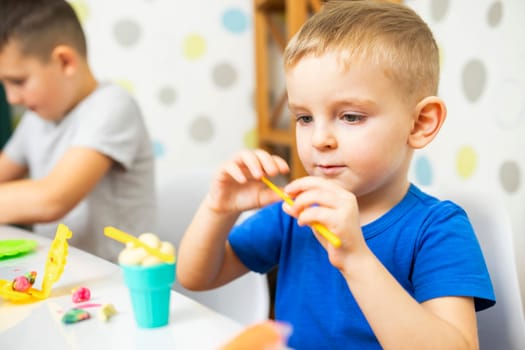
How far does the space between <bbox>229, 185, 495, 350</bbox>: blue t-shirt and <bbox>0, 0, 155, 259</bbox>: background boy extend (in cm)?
42

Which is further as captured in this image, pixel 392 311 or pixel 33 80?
pixel 33 80

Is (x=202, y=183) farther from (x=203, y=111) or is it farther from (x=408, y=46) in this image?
(x=203, y=111)

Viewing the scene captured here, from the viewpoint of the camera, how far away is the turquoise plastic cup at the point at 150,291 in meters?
0.47

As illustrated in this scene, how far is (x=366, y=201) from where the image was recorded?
69cm

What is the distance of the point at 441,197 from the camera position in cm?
76

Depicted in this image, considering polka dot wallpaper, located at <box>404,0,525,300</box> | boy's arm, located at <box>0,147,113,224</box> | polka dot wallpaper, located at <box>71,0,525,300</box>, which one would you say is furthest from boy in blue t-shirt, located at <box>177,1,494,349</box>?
polka dot wallpaper, located at <box>71,0,525,300</box>

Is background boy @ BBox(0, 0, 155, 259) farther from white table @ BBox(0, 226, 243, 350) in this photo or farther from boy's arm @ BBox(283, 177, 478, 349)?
boy's arm @ BBox(283, 177, 478, 349)

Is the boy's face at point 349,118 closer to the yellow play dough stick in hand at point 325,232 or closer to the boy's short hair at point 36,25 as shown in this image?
the yellow play dough stick in hand at point 325,232

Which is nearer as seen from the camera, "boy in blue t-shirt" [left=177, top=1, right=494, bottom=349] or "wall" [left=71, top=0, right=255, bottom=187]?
"boy in blue t-shirt" [left=177, top=1, right=494, bottom=349]

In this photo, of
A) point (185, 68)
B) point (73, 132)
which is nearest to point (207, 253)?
point (73, 132)

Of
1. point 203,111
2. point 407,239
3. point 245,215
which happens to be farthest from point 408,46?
point 203,111

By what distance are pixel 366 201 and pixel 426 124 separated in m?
0.12

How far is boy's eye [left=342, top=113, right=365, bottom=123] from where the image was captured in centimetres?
60

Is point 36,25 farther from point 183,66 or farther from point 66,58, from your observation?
point 183,66
